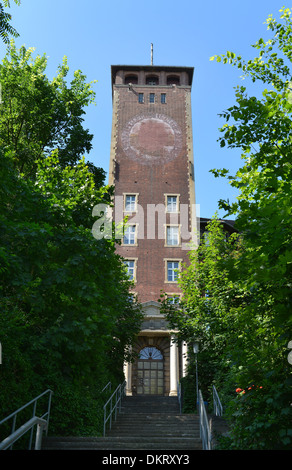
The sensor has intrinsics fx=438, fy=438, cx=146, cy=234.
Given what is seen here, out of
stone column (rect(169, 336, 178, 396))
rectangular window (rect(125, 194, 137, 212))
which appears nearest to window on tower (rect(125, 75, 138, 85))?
rectangular window (rect(125, 194, 137, 212))

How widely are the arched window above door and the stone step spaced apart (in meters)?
20.8

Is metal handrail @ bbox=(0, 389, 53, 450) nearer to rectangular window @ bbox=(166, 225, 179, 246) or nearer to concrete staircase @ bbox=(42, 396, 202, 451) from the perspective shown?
concrete staircase @ bbox=(42, 396, 202, 451)

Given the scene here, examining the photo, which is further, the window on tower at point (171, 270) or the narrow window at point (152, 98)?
the narrow window at point (152, 98)

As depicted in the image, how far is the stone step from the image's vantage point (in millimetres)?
9445

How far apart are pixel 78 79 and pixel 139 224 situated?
552 inches

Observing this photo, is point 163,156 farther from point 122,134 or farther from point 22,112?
point 22,112

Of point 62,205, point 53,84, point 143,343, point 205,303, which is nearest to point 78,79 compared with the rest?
point 53,84

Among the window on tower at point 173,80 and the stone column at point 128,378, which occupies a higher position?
the window on tower at point 173,80

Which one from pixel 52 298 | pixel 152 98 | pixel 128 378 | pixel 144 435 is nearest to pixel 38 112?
pixel 52 298

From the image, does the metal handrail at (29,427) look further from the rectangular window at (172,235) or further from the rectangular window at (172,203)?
the rectangular window at (172,203)

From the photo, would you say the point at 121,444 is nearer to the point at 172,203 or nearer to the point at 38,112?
the point at 38,112

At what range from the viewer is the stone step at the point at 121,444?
31.0ft

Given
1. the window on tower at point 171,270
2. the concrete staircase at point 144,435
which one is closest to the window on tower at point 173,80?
the window on tower at point 171,270

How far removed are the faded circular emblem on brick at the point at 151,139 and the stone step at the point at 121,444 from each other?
2827cm
